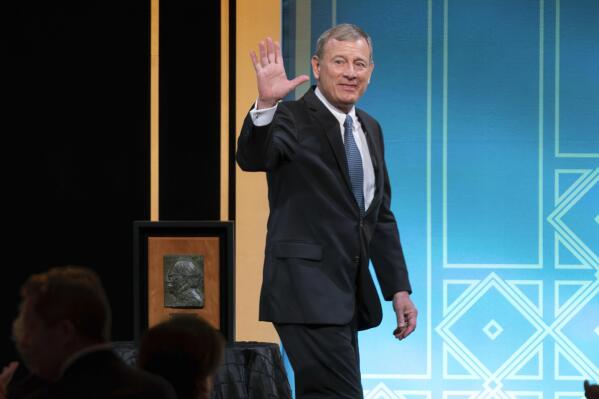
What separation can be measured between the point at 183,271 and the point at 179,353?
5.42 ft

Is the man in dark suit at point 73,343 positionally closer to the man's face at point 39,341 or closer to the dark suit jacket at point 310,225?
the man's face at point 39,341

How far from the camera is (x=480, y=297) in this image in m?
→ 4.38

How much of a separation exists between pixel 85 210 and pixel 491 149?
1.45m

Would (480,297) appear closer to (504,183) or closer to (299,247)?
(504,183)

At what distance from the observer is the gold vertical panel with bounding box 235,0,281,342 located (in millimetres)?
4355

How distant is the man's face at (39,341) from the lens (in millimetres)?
1788

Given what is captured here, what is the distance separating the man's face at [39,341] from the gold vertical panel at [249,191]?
252cm

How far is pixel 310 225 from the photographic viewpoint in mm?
2889

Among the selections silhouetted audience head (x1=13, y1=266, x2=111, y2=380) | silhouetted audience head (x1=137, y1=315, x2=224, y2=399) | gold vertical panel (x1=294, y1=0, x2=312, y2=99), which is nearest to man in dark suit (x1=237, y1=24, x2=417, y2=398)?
silhouetted audience head (x1=137, y1=315, x2=224, y2=399)

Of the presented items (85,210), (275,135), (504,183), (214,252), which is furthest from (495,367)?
(275,135)

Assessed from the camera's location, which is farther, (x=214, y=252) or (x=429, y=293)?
(x=429, y=293)

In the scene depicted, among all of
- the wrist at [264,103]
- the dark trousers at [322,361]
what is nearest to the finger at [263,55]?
the wrist at [264,103]

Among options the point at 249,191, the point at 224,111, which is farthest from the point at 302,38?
the point at 249,191

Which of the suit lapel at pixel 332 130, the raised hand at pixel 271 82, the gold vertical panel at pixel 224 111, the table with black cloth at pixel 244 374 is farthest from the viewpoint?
the gold vertical panel at pixel 224 111
